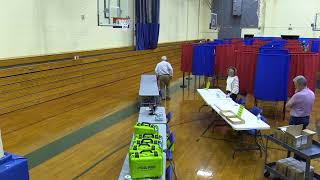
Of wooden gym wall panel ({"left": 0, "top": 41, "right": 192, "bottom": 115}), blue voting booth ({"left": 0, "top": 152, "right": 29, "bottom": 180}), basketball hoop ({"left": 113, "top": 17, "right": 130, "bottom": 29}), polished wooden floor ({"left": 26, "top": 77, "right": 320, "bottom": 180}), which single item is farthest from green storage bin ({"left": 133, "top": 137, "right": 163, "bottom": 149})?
basketball hoop ({"left": 113, "top": 17, "right": 130, "bottom": 29})

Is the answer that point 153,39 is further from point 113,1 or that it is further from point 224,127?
point 224,127

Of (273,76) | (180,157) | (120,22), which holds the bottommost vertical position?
(180,157)

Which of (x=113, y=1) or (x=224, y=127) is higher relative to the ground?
(x=113, y=1)

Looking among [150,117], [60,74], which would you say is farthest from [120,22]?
[150,117]

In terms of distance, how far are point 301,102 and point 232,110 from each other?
1390 millimetres

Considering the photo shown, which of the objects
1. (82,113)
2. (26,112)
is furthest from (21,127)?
(82,113)

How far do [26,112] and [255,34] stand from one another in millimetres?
18225

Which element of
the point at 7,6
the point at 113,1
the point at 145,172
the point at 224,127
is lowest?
the point at 224,127

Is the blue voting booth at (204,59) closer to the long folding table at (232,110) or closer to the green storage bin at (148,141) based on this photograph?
the long folding table at (232,110)

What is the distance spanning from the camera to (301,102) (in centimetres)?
523

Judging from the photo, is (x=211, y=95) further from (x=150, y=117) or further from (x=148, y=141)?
(x=148, y=141)

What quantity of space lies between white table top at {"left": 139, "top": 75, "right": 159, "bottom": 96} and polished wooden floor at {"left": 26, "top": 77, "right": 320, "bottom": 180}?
2.65 ft

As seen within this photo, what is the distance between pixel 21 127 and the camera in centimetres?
681

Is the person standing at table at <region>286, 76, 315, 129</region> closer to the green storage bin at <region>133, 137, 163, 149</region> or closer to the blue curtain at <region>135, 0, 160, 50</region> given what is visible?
the green storage bin at <region>133, 137, 163, 149</region>
